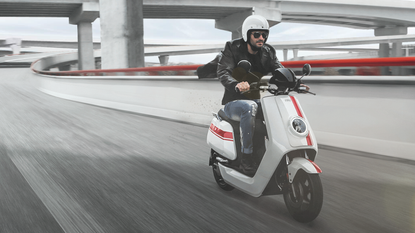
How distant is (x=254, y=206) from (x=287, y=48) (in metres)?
59.6

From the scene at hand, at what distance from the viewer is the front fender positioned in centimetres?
296

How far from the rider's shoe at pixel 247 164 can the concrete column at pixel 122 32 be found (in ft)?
46.2

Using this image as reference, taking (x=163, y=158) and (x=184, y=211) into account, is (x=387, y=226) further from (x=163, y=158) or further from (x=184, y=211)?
(x=163, y=158)

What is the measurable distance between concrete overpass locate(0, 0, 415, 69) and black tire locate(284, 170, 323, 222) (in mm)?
12410

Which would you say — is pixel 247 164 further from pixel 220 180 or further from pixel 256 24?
pixel 256 24

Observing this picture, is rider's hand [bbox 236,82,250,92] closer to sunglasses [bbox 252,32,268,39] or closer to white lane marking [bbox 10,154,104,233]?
sunglasses [bbox 252,32,268,39]

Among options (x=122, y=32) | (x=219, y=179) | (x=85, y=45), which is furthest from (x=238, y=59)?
(x=85, y=45)

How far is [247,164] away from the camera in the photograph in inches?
143

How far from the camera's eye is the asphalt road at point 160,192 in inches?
125

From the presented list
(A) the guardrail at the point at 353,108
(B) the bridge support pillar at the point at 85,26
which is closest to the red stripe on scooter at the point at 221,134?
(A) the guardrail at the point at 353,108

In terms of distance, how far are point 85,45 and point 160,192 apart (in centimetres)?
3807

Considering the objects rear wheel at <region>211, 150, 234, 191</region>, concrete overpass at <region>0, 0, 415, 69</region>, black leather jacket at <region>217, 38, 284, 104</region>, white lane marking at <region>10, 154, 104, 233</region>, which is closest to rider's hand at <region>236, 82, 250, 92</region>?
black leather jacket at <region>217, 38, 284, 104</region>

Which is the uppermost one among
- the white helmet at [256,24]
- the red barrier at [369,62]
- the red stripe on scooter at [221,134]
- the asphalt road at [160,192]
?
the white helmet at [256,24]

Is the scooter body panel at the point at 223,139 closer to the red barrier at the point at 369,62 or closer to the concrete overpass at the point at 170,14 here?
the red barrier at the point at 369,62
